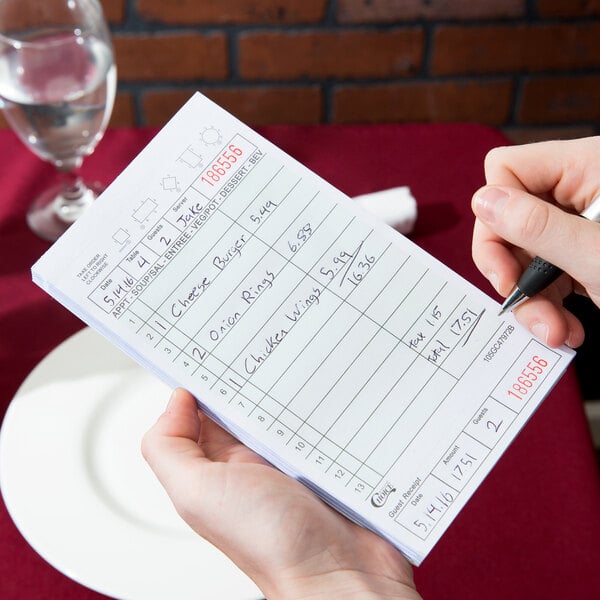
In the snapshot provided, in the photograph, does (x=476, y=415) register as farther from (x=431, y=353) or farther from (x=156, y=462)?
(x=156, y=462)

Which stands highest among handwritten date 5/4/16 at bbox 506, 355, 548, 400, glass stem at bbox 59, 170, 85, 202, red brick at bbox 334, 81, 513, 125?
handwritten date 5/4/16 at bbox 506, 355, 548, 400

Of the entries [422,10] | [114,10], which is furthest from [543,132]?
[114,10]

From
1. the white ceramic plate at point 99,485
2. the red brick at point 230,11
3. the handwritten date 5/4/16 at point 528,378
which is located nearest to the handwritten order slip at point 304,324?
the handwritten date 5/4/16 at point 528,378

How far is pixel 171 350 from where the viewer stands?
0.63 metres

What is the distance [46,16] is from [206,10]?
19.1 inches

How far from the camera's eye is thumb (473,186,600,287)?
0.65 meters

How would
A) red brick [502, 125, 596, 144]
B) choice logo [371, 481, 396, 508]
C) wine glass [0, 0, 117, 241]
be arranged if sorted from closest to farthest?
choice logo [371, 481, 396, 508] → wine glass [0, 0, 117, 241] → red brick [502, 125, 596, 144]

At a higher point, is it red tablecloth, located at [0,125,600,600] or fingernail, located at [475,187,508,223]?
fingernail, located at [475,187,508,223]

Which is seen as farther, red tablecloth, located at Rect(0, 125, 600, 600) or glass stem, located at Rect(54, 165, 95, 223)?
glass stem, located at Rect(54, 165, 95, 223)

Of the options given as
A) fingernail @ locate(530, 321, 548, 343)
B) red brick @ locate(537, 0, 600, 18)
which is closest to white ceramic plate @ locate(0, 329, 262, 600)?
fingernail @ locate(530, 321, 548, 343)

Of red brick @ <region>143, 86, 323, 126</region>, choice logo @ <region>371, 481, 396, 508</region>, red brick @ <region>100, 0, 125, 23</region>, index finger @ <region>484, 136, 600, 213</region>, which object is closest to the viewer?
choice logo @ <region>371, 481, 396, 508</region>

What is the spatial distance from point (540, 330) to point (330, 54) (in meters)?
0.91

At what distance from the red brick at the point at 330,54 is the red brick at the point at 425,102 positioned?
39 millimetres

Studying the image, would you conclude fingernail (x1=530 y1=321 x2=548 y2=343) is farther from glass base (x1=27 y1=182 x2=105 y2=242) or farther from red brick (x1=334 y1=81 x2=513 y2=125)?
red brick (x1=334 y1=81 x2=513 y2=125)
